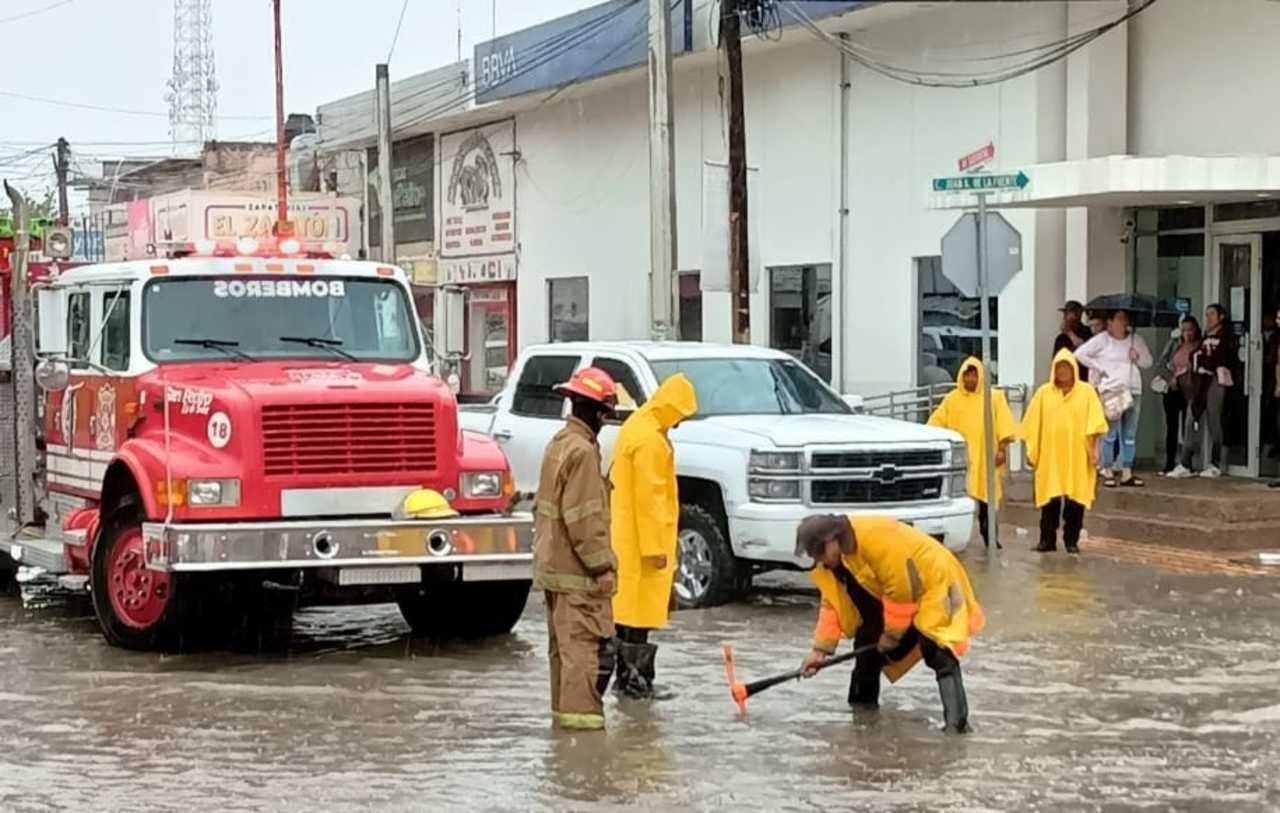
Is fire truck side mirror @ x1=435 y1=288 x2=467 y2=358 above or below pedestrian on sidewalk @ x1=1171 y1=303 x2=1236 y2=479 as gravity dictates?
above

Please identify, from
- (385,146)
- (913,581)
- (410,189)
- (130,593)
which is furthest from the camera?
(410,189)

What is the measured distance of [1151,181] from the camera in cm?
1739

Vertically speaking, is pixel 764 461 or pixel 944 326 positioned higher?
pixel 944 326

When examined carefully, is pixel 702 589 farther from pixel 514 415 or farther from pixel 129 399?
pixel 129 399

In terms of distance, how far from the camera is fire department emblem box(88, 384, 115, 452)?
11195 millimetres

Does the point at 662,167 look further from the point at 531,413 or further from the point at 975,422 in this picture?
the point at 531,413

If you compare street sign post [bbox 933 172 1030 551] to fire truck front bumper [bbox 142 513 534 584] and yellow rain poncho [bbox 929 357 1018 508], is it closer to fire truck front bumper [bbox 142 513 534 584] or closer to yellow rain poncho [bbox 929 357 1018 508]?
yellow rain poncho [bbox 929 357 1018 508]

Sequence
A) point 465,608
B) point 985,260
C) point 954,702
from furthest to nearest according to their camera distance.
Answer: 1. point 985,260
2. point 465,608
3. point 954,702

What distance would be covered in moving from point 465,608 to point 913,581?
4185 millimetres

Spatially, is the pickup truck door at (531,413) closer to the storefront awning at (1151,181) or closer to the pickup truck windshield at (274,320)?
the pickup truck windshield at (274,320)

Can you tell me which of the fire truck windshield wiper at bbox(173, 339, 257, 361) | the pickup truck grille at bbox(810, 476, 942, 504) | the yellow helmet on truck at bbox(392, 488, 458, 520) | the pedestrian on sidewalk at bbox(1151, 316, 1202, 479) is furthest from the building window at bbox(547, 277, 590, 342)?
the yellow helmet on truck at bbox(392, 488, 458, 520)

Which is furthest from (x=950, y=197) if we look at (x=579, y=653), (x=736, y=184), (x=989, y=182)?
(x=579, y=653)

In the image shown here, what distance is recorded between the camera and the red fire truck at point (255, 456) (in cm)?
1009

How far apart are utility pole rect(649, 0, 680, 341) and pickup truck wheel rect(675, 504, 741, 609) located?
8.44 meters
